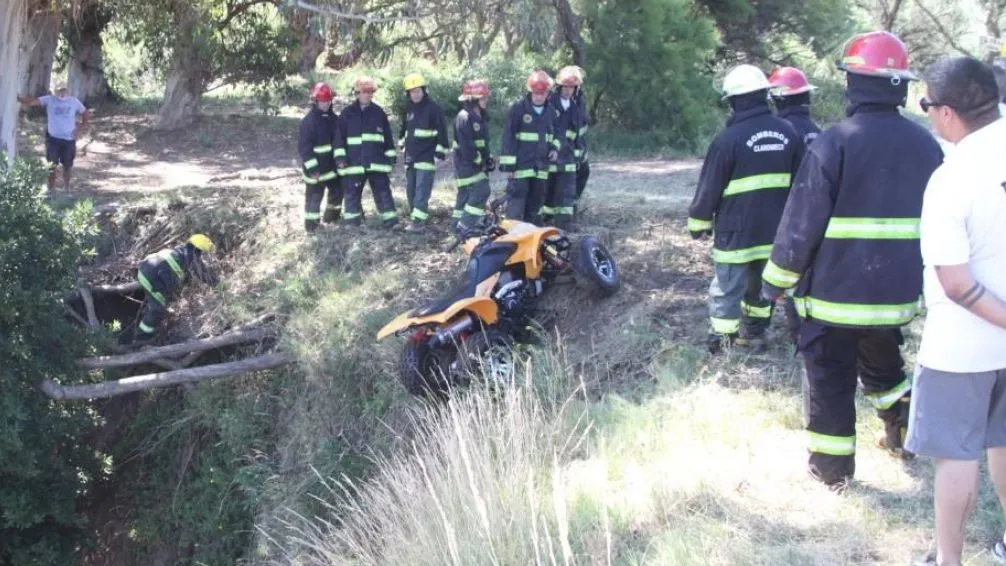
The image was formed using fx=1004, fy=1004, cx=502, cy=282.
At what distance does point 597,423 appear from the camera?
5.83 meters

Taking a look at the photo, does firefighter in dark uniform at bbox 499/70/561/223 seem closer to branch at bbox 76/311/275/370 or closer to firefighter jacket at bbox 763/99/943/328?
branch at bbox 76/311/275/370

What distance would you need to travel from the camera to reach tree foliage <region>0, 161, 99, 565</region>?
879cm

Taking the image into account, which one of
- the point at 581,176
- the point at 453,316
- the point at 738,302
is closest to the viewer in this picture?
the point at 738,302

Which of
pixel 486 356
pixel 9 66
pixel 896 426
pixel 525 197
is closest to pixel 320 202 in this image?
pixel 525 197

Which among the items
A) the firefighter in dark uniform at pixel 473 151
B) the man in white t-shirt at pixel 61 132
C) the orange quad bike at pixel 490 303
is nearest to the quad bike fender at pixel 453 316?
the orange quad bike at pixel 490 303

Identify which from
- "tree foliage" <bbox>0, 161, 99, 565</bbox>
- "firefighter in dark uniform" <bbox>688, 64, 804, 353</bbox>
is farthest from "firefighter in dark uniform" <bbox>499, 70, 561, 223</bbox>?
"tree foliage" <bbox>0, 161, 99, 565</bbox>

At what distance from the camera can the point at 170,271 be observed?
10.4m

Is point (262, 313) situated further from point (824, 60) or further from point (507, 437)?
point (824, 60)

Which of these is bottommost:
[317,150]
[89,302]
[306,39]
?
[89,302]

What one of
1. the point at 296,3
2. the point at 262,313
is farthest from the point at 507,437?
the point at 296,3

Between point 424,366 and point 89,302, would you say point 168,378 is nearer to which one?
point 89,302

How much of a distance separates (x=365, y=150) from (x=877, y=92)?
23.2 ft

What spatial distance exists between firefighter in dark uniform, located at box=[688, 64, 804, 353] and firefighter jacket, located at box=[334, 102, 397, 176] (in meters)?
5.06

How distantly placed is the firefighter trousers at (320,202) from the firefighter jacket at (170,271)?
1.24 metres
